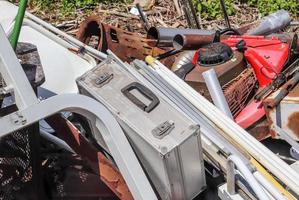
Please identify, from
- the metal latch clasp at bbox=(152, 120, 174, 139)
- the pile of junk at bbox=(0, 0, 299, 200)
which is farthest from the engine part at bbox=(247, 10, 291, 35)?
the metal latch clasp at bbox=(152, 120, 174, 139)

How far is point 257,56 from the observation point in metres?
2.36

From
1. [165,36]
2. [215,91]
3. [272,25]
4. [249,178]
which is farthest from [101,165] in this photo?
[272,25]

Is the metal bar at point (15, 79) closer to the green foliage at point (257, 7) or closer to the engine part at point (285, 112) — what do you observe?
the engine part at point (285, 112)

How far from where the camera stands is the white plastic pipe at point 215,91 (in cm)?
215

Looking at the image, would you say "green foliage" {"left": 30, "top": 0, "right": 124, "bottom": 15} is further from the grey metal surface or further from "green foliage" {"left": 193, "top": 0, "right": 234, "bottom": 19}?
the grey metal surface

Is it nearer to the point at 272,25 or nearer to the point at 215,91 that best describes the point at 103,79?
the point at 215,91

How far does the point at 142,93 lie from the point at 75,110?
0.34 meters

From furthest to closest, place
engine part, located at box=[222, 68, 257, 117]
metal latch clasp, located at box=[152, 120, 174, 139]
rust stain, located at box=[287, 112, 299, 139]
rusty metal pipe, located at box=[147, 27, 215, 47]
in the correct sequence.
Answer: rusty metal pipe, located at box=[147, 27, 215, 47], engine part, located at box=[222, 68, 257, 117], rust stain, located at box=[287, 112, 299, 139], metal latch clasp, located at box=[152, 120, 174, 139]

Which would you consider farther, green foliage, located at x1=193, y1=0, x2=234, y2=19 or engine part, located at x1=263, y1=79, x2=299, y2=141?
green foliage, located at x1=193, y1=0, x2=234, y2=19

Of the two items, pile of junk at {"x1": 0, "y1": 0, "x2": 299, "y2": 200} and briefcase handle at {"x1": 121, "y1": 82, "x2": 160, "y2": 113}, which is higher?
briefcase handle at {"x1": 121, "y1": 82, "x2": 160, "y2": 113}

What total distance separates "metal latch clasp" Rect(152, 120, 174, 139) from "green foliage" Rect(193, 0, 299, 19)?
2.23 meters

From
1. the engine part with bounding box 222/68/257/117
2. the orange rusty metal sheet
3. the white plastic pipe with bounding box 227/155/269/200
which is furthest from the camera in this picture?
the engine part with bounding box 222/68/257/117

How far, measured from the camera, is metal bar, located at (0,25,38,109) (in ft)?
4.94

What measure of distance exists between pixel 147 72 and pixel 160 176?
606 mm
